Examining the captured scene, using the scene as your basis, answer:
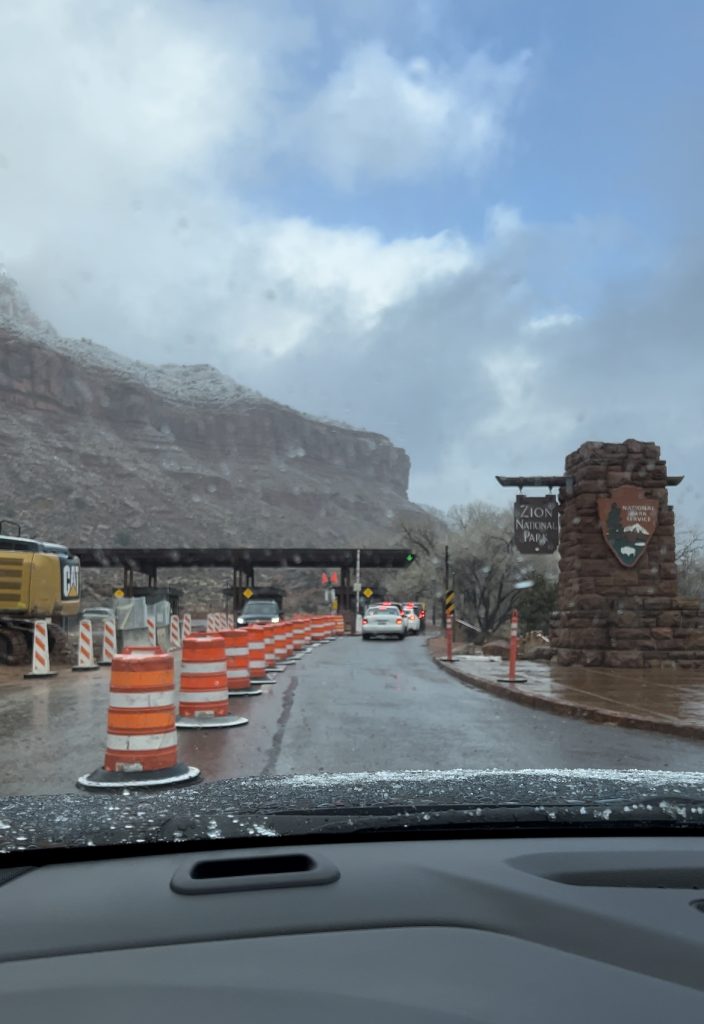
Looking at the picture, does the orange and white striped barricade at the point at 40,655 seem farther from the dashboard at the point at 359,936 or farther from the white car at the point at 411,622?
the white car at the point at 411,622

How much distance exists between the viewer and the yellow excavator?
20531 mm

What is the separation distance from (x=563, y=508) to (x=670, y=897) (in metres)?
16.4

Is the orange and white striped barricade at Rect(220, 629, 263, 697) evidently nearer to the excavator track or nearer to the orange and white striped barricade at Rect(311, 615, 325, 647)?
the excavator track

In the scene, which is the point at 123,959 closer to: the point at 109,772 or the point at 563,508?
the point at 109,772

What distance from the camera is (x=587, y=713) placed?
11.5 meters

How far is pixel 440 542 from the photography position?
70.4m

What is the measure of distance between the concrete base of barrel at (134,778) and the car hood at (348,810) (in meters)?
4.28

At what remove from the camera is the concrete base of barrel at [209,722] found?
35.3 feet

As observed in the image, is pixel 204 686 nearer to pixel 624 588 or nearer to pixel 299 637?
pixel 624 588

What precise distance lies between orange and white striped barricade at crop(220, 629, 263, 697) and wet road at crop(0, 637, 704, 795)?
1.32ft

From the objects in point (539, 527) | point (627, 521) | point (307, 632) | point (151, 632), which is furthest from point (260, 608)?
point (627, 521)

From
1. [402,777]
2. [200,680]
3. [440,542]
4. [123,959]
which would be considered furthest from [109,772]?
[440,542]

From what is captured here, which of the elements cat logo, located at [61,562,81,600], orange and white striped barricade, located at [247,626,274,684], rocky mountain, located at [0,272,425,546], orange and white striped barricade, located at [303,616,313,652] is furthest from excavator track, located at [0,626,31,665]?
rocky mountain, located at [0,272,425,546]

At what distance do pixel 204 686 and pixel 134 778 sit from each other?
12.0 ft
